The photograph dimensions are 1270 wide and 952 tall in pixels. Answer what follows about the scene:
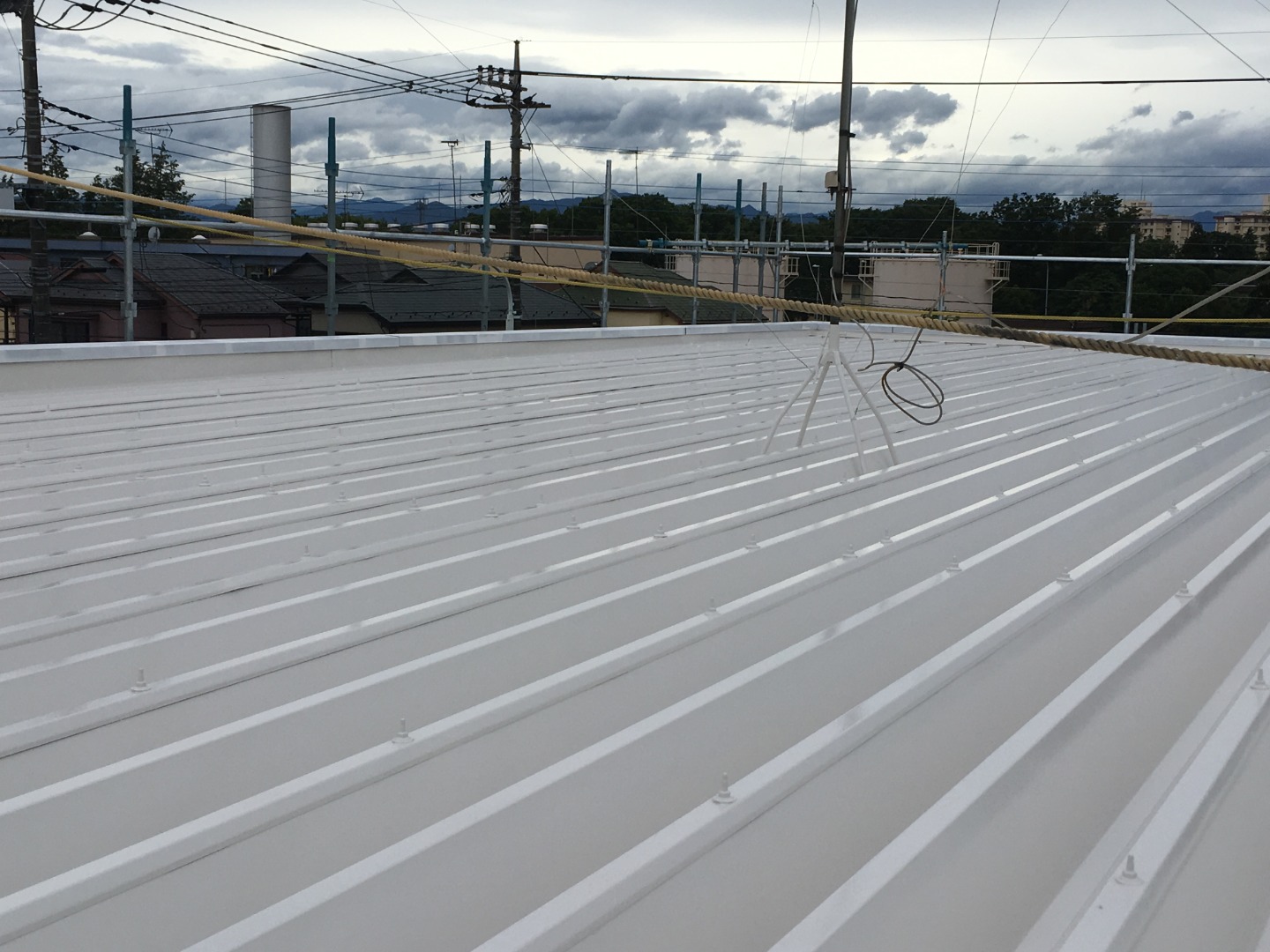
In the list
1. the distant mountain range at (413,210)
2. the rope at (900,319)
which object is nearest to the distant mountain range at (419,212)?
the distant mountain range at (413,210)

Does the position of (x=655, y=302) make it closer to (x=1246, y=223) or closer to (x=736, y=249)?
(x=736, y=249)

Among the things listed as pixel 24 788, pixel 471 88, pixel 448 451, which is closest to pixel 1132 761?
pixel 24 788

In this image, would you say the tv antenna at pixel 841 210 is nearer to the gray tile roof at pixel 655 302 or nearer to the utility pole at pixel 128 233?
the utility pole at pixel 128 233

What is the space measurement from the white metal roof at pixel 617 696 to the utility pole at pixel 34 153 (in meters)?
7.18

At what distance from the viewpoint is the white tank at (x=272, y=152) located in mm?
13461

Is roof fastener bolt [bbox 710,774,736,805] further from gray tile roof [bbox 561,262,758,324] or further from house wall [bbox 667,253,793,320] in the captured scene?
gray tile roof [bbox 561,262,758,324]

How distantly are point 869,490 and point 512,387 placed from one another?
204cm

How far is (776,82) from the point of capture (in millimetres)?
13445

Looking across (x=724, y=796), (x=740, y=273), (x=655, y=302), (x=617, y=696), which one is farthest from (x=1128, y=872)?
(x=655, y=302)

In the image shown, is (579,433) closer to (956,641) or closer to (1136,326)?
(956,641)

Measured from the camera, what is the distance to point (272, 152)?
18.8m

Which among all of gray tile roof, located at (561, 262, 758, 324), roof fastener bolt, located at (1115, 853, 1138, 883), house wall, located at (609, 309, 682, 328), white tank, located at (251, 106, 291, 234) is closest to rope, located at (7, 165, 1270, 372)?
roof fastener bolt, located at (1115, 853, 1138, 883)

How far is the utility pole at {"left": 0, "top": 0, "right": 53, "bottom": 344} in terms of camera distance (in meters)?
9.65

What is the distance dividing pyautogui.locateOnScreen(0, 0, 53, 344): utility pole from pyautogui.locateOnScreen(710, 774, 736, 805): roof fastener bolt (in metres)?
9.11
